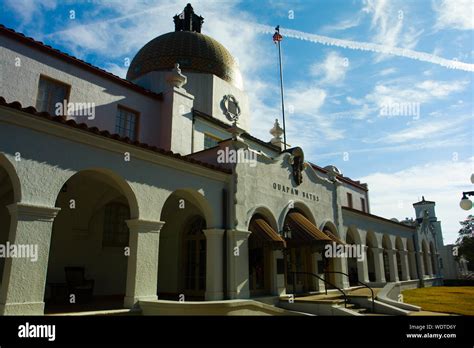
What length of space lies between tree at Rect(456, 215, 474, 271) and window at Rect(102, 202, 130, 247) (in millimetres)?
42930

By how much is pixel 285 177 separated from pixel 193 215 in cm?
405

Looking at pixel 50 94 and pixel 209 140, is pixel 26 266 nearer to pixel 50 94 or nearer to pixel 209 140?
pixel 50 94

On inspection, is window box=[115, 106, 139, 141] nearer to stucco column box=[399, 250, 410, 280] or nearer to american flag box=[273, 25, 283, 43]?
american flag box=[273, 25, 283, 43]

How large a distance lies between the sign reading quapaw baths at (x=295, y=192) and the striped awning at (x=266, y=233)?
1.64 meters

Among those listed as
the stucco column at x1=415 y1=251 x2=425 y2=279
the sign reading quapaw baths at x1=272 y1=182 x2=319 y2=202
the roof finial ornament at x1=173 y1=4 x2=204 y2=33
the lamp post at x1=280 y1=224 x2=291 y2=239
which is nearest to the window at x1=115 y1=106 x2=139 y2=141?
the sign reading quapaw baths at x1=272 y1=182 x2=319 y2=202

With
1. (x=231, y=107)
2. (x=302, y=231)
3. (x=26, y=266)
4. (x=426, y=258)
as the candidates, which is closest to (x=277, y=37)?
(x=231, y=107)

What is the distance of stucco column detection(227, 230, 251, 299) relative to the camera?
11.8 metres

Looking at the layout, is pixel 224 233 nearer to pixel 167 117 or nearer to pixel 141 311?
pixel 141 311

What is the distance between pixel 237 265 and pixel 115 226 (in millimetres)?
5048

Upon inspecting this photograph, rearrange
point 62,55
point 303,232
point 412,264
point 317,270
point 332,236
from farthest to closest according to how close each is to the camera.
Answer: point 412,264
point 332,236
point 317,270
point 303,232
point 62,55

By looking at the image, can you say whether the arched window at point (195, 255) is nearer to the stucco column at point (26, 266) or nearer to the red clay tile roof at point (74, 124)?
the red clay tile roof at point (74, 124)

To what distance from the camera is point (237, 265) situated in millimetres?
12039

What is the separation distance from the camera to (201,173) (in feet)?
38.9
